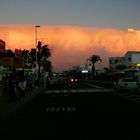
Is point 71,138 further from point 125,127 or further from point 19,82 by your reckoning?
point 19,82

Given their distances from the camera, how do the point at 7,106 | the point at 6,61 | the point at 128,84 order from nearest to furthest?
1. the point at 7,106
2. the point at 6,61
3. the point at 128,84

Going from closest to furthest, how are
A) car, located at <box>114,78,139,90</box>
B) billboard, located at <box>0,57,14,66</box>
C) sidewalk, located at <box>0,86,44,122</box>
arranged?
1. sidewalk, located at <box>0,86,44,122</box>
2. billboard, located at <box>0,57,14,66</box>
3. car, located at <box>114,78,139,90</box>

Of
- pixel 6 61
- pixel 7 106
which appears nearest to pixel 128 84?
pixel 6 61

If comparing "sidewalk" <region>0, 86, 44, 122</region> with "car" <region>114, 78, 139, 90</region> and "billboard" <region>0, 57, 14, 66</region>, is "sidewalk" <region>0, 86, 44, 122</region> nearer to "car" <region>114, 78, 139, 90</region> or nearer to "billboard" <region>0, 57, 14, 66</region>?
Result: "billboard" <region>0, 57, 14, 66</region>

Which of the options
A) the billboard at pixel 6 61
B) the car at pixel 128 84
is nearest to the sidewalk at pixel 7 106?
the billboard at pixel 6 61

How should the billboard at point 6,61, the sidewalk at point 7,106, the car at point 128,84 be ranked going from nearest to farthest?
1. the sidewalk at point 7,106
2. the billboard at point 6,61
3. the car at point 128,84

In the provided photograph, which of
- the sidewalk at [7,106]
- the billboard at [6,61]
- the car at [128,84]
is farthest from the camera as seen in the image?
the car at [128,84]

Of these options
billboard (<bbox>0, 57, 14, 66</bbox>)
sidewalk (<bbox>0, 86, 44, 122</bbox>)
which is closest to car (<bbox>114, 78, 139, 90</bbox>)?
sidewalk (<bbox>0, 86, 44, 122</bbox>)

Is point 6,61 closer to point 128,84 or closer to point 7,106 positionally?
point 7,106

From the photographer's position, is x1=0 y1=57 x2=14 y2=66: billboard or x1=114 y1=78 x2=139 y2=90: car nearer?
x1=0 y1=57 x2=14 y2=66: billboard

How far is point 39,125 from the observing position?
16984mm

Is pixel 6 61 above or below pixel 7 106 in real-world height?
above

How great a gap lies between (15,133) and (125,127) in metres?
3.55

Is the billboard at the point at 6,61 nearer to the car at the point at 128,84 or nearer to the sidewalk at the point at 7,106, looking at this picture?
the sidewalk at the point at 7,106
